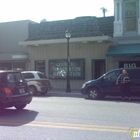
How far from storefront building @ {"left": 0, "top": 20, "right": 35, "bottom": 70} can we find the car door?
10.1 metres

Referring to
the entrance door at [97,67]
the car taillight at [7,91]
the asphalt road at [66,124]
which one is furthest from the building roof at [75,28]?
the car taillight at [7,91]

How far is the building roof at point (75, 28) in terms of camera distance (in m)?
20.2

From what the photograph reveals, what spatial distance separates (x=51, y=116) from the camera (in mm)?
8883

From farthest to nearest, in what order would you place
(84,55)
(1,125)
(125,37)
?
A: (84,55) < (125,37) < (1,125)

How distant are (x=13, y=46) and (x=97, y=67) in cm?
855

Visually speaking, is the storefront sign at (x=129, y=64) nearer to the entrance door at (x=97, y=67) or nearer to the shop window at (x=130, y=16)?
the entrance door at (x=97, y=67)

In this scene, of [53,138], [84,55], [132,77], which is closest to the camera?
[53,138]

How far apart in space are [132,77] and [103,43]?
639 centimetres

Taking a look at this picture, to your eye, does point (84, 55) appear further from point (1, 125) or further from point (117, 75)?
point (1, 125)

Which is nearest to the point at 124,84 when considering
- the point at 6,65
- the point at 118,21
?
the point at 118,21

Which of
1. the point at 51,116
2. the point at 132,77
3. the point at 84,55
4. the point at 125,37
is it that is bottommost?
the point at 51,116

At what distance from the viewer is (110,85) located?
46.8ft

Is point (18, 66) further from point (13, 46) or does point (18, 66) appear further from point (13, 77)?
point (13, 77)

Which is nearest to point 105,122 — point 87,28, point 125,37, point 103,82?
point 103,82
